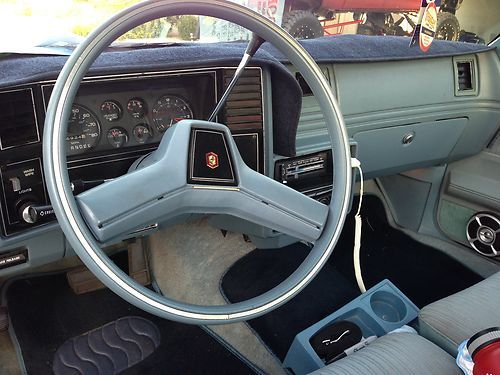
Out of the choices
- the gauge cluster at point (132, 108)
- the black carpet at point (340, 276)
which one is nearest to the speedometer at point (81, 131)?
the gauge cluster at point (132, 108)

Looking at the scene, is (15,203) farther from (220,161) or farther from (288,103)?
(288,103)

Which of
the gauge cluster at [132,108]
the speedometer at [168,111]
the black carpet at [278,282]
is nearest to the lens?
the gauge cluster at [132,108]

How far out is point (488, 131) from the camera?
6.96 ft

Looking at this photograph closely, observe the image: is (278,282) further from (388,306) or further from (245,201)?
(245,201)

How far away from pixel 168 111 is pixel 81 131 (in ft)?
0.77

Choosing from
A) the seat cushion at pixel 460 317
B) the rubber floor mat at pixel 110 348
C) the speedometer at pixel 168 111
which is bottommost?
the rubber floor mat at pixel 110 348

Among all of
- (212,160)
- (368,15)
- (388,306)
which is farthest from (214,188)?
(368,15)

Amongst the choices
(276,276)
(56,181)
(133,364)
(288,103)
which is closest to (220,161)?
(56,181)

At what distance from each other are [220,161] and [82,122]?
0.40 meters

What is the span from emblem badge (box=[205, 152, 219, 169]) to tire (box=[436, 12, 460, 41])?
1358mm

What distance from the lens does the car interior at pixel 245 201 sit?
36.9 inches

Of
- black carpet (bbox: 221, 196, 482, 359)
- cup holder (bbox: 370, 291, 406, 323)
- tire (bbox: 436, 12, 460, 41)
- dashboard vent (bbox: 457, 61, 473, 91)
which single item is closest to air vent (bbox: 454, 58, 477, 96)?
dashboard vent (bbox: 457, 61, 473, 91)

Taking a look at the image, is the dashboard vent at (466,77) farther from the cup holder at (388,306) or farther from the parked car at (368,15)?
the cup holder at (388,306)

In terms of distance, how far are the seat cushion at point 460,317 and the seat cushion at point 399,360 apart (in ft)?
0.25
